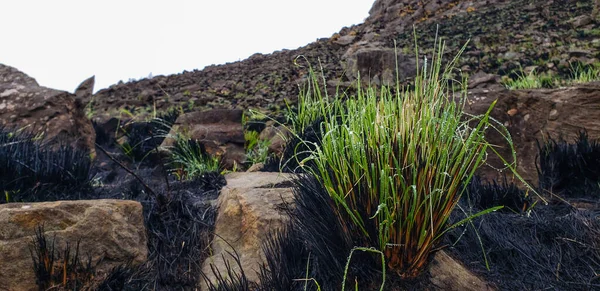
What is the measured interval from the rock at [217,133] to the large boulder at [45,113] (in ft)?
3.42

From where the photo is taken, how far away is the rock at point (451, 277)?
262cm

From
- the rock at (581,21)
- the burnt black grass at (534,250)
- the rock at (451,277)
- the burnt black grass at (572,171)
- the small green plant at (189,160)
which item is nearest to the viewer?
the rock at (451,277)

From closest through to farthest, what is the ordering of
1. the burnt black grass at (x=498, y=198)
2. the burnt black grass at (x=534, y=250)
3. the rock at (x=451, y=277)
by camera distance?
the rock at (x=451, y=277)
the burnt black grass at (x=534, y=250)
the burnt black grass at (x=498, y=198)

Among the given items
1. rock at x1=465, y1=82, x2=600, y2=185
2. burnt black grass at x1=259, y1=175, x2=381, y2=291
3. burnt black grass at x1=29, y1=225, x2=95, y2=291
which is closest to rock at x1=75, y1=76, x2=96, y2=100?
rock at x1=465, y1=82, x2=600, y2=185

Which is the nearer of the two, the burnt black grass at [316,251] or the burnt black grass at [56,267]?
the burnt black grass at [316,251]

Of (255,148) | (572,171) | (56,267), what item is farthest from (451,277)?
(255,148)

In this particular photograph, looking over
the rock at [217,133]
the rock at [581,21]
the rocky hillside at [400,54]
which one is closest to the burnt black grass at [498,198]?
the rock at [217,133]

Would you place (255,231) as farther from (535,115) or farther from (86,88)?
(86,88)

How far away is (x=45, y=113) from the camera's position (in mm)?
6457

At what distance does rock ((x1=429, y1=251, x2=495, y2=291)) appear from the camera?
262 centimetres

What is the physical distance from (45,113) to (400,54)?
5.91 metres

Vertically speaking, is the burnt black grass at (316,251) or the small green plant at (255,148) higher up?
the burnt black grass at (316,251)

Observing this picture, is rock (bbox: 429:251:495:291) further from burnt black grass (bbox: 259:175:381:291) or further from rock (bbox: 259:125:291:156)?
rock (bbox: 259:125:291:156)

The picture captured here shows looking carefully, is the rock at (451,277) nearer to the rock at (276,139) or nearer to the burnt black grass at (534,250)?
the burnt black grass at (534,250)
